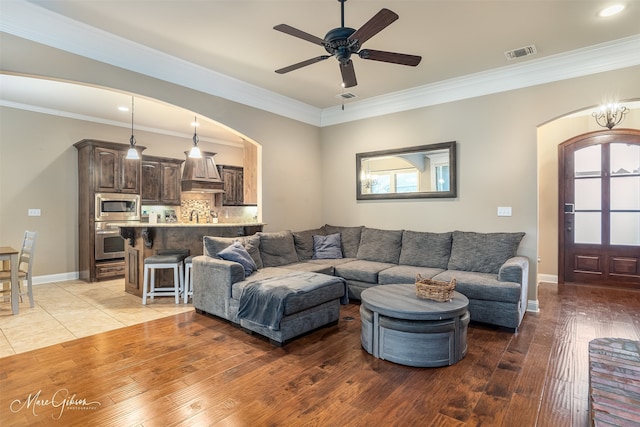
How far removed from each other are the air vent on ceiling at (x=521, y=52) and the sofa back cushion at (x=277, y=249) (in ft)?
11.8

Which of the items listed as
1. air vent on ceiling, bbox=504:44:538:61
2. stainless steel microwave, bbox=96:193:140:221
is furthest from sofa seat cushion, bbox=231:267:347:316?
stainless steel microwave, bbox=96:193:140:221

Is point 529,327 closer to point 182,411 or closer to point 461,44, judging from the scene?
point 461,44

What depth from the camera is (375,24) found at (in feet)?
7.61

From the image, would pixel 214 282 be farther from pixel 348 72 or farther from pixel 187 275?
pixel 348 72

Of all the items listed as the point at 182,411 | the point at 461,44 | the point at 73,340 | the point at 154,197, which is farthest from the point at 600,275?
the point at 154,197

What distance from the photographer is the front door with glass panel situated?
5.02 meters

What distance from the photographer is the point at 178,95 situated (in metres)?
4.00

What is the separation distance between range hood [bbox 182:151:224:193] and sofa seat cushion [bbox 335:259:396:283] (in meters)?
4.02

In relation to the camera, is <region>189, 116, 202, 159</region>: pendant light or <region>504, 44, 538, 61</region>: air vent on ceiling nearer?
<region>504, 44, 538, 61</region>: air vent on ceiling

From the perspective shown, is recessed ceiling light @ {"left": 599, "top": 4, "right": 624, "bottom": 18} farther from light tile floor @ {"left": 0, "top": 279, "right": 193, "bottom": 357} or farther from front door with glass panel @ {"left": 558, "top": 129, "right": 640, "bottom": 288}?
light tile floor @ {"left": 0, "top": 279, "right": 193, "bottom": 357}

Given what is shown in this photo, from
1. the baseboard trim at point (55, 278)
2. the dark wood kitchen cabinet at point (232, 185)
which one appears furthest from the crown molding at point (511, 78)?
the baseboard trim at point (55, 278)

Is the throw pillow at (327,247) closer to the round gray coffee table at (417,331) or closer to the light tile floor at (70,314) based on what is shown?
the light tile floor at (70,314)

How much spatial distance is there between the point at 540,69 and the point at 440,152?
149 centimetres

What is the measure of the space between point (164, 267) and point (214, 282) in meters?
1.07
